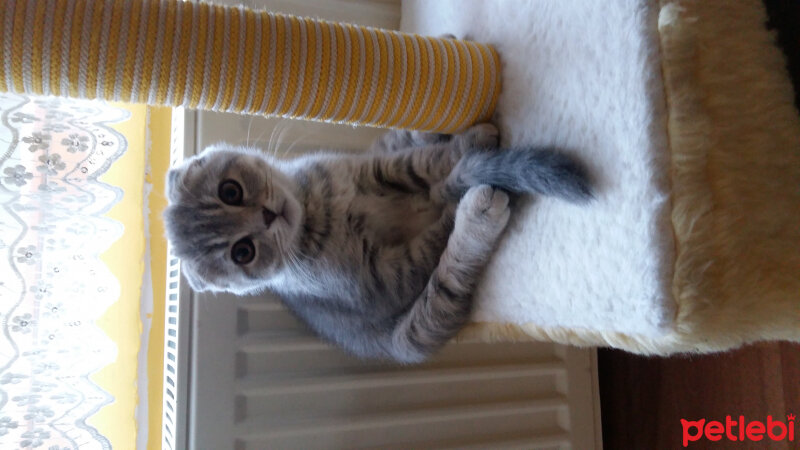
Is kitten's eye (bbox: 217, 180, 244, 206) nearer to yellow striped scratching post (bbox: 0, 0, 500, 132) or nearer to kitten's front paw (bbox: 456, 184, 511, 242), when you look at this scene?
yellow striped scratching post (bbox: 0, 0, 500, 132)

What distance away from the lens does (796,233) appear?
1.77ft

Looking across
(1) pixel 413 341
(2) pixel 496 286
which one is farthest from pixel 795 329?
(1) pixel 413 341

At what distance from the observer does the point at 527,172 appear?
0.66m

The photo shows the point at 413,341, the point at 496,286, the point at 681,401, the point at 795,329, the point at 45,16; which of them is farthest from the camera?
the point at 681,401

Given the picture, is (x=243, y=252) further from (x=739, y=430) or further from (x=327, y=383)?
(x=739, y=430)

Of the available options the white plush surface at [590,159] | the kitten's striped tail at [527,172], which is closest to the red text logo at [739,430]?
the white plush surface at [590,159]

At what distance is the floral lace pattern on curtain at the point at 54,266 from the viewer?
0.95 m

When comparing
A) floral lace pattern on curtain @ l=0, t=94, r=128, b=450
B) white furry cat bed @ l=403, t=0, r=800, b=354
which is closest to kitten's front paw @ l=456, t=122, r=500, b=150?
white furry cat bed @ l=403, t=0, r=800, b=354

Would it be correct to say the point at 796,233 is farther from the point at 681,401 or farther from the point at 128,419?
the point at 128,419

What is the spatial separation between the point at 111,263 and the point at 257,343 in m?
0.35

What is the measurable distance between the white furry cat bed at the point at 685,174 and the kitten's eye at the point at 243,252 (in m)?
0.58

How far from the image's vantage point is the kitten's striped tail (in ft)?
1.99

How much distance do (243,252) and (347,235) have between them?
0.19 m

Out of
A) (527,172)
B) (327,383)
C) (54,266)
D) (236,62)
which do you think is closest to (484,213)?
(527,172)
